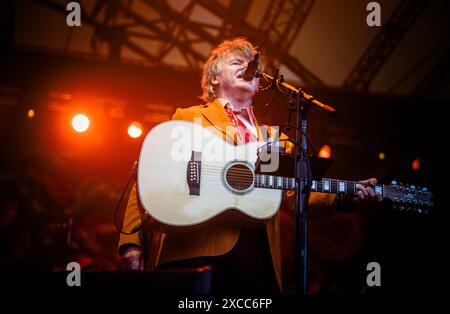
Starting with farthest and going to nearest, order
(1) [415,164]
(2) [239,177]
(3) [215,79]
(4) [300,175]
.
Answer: (1) [415,164] < (3) [215,79] < (2) [239,177] < (4) [300,175]

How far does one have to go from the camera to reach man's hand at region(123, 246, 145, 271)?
2.66 m

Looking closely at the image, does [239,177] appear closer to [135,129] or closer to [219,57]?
[219,57]

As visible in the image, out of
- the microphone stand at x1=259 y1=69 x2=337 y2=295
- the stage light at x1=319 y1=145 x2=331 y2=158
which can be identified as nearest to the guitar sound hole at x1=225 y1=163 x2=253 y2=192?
the microphone stand at x1=259 y1=69 x2=337 y2=295

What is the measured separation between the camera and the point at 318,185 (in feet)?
9.45

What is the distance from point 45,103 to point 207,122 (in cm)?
450

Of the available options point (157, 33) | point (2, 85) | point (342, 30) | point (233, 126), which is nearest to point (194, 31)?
point (157, 33)

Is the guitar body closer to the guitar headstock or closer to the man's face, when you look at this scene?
the man's face

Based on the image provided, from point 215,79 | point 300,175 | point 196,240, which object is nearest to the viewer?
point 300,175

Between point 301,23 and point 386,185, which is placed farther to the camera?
point 301,23

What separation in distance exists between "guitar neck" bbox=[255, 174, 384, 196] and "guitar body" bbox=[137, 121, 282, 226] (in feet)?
0.15

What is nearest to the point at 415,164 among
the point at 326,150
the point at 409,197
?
the point at 326,150

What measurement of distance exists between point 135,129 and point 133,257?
179 inches
